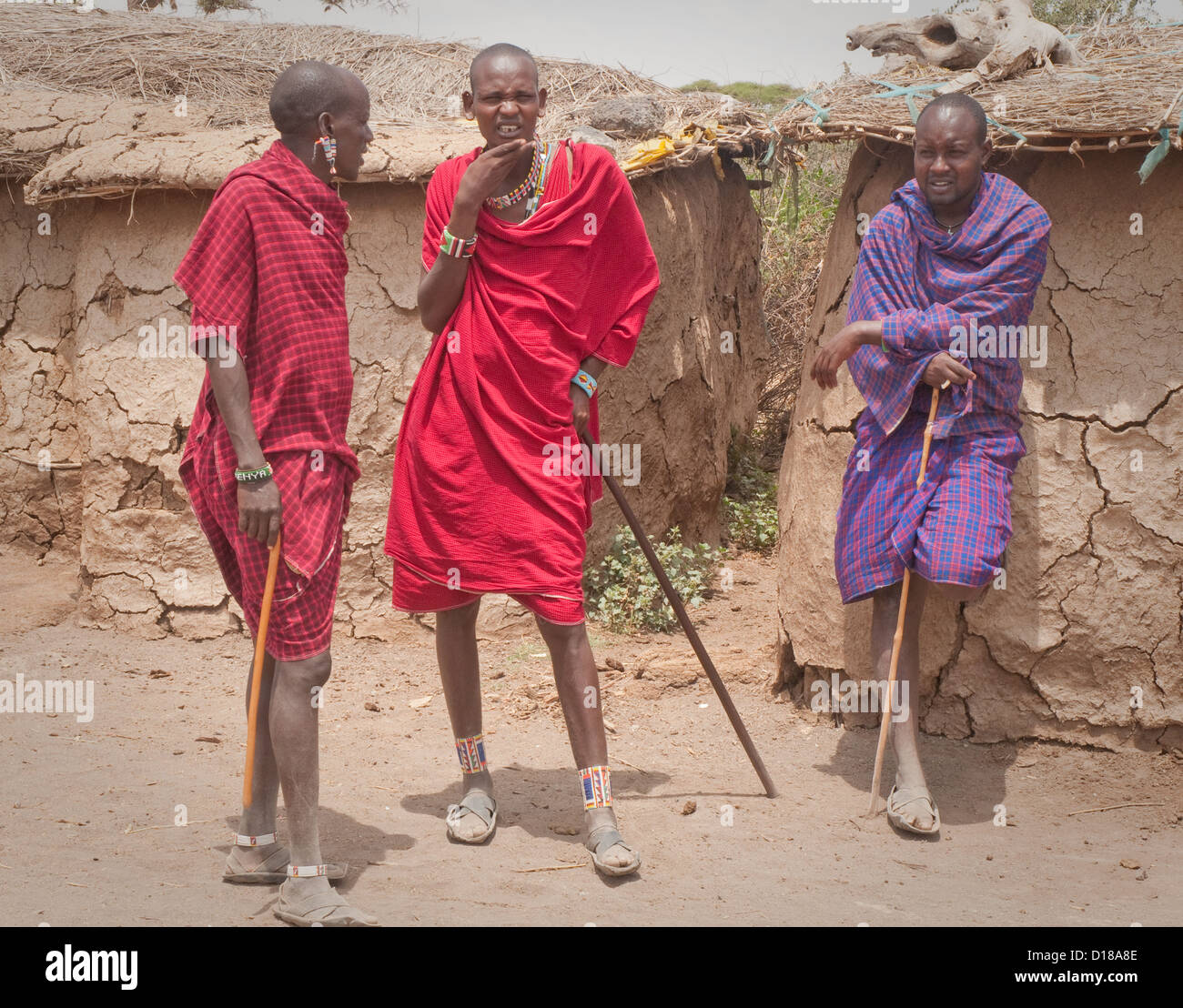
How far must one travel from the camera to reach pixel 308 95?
286 cm

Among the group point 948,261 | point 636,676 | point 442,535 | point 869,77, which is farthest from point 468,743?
point 869,77

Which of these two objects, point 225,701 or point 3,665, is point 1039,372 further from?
point 3,665

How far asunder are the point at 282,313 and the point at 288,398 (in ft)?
0.64

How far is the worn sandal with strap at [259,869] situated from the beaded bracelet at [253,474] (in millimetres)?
946

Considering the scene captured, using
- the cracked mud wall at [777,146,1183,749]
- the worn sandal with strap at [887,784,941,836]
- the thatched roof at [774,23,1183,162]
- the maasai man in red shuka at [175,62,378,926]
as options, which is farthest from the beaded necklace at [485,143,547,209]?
the worn sandal with strap at [887,784,941,836]


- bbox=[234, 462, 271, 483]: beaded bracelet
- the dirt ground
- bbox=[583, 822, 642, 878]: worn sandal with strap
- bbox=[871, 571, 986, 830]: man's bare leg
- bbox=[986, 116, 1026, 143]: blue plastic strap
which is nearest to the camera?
bbox=[234, 462, 271, 483]: beaded bracelet

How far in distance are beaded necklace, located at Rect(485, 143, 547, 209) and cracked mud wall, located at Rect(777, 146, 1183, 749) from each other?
58.3 inches

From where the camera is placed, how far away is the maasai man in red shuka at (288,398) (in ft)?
9.07

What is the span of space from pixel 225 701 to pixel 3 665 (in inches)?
38.0

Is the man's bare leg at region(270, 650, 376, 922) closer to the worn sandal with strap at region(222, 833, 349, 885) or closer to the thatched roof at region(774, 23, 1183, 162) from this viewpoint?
the worn sandal with strap at region(222, 833, 349, 885)

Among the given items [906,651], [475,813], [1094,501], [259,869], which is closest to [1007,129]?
[1094,501]

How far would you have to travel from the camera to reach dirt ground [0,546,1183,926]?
118 inches

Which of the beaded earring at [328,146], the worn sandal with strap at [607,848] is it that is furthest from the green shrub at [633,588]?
the beaded earring at [328,146]

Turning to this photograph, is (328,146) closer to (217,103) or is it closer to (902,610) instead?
(902,610)
